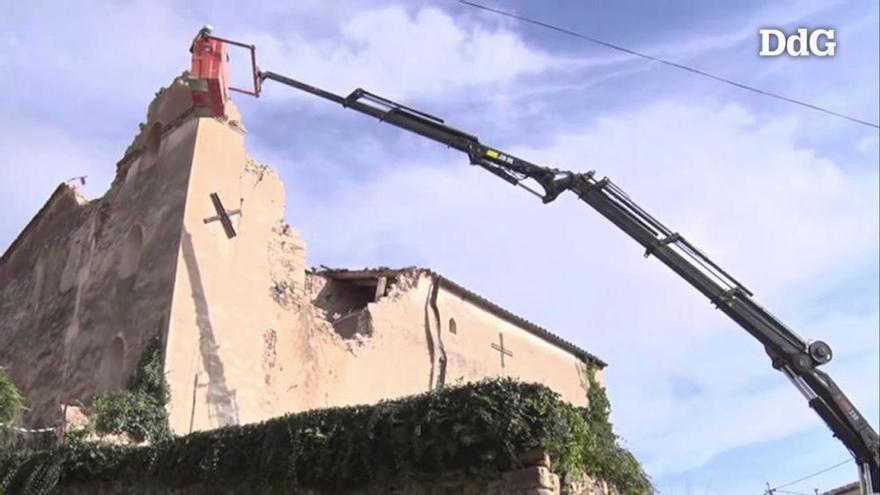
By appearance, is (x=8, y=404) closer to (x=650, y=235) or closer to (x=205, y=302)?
(x=205, y=302)

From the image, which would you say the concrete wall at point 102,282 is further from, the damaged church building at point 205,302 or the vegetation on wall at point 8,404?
the vegetation on wall at point 8,404

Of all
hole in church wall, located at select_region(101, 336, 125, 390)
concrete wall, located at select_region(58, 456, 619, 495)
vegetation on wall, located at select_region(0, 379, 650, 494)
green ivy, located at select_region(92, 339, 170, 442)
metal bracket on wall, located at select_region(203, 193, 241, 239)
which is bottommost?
concrete wall, located at select_region(58, 456, 619, 495)

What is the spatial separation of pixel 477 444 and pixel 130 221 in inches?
488

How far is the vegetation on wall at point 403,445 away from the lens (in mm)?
9539

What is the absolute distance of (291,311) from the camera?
1938 centimetres

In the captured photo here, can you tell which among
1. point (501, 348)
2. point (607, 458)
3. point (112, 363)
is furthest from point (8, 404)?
point (501, 348)

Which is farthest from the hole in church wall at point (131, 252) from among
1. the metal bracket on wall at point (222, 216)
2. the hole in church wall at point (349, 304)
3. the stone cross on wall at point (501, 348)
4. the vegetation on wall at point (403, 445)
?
the stone cross on wall at point (501, 348)

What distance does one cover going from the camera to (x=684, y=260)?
58.6 feet

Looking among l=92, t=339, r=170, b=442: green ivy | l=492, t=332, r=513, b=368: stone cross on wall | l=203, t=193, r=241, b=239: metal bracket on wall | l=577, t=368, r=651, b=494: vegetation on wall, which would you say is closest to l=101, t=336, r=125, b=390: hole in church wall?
l=92, t=339, r=170, b=442: green ivy

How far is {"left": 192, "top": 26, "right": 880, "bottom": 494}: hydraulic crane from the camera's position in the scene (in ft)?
54.1

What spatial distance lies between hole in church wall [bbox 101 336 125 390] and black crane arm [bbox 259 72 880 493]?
6.40 metres

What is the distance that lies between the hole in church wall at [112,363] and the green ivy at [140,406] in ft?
3.77

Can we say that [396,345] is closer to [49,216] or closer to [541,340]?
[541,340]

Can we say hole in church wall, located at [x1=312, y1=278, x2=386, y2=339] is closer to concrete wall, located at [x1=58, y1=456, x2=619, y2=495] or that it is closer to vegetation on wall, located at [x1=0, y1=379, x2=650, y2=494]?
vegetation on wall, located at [x1=0, y1=379, x2=650, y2=494]
